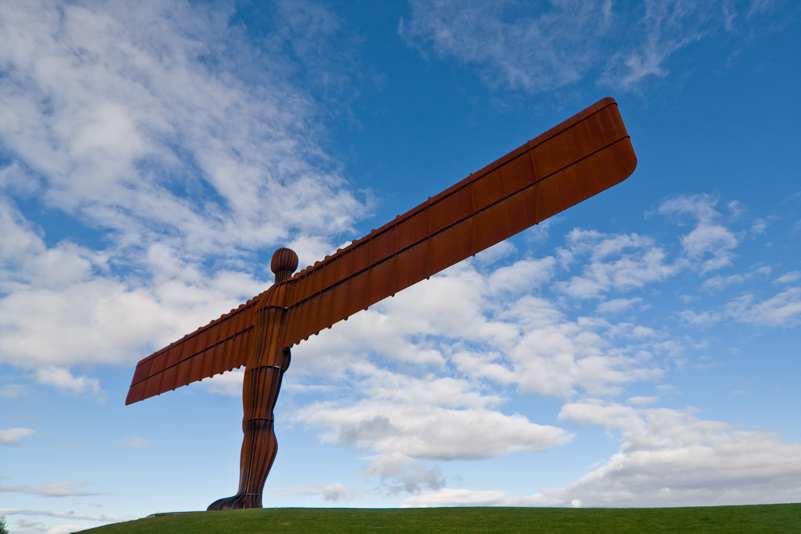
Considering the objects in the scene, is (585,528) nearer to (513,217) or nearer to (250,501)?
(513,217)

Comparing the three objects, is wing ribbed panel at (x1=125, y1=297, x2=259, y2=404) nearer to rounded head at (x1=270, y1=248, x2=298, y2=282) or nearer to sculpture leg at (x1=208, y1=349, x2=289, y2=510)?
rounded head at (x1=270, y1=248, x2=298, y2=282)

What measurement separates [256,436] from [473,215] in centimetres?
878

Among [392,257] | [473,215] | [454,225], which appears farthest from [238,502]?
[473,215]

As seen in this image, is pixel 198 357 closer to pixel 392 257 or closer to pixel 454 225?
pixel 392 257

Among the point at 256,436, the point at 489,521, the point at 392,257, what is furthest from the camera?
the point at 256,436

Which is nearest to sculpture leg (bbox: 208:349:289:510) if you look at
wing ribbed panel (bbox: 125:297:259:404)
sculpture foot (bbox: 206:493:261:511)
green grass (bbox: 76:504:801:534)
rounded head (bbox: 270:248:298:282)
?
sculpture foot (bbox: 206:493:261:511)

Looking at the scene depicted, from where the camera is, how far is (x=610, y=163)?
12172 mm

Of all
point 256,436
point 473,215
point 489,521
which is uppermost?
point 473,215

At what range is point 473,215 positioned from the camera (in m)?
14.1

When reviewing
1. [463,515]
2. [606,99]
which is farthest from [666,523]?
[606,99]

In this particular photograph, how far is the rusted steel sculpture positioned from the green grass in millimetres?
2103

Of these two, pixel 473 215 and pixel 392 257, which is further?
pixel 392 257

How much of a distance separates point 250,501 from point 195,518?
6.09 ft

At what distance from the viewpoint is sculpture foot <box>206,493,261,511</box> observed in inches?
605
